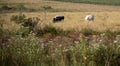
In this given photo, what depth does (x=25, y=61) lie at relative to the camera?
20.2 feet

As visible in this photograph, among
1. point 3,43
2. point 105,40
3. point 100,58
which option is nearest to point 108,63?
point 100,58

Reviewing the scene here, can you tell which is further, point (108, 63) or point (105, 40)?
point (105, 40)

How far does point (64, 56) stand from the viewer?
6.34 meters

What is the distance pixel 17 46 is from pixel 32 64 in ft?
1.63

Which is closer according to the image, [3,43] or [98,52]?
[98,52]

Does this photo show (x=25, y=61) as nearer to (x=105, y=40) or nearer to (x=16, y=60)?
(x=16, y=60)

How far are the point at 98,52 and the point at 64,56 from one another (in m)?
0.70

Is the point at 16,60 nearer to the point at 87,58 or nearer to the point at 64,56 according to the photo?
the point at 64,56

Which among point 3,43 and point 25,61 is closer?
point 25,61

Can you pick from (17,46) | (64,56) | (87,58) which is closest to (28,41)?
(17,46)

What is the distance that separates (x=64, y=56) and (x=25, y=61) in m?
0.80

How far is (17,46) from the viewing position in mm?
6293

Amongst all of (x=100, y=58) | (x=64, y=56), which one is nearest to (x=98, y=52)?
(x=100, y=58)

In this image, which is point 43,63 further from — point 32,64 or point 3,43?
point 3,43
